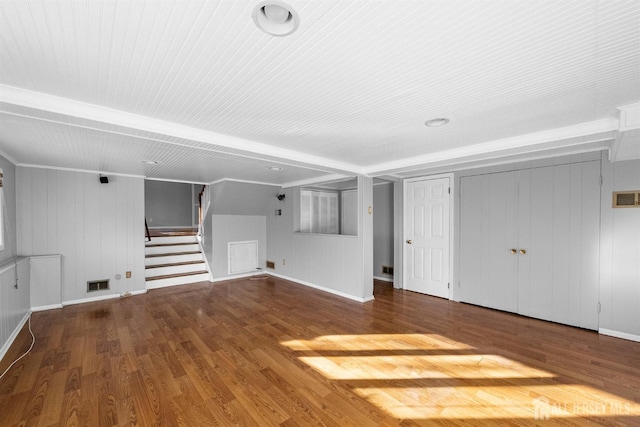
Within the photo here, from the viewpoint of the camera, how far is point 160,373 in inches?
94.3

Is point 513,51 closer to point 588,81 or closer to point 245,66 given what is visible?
point 588,81

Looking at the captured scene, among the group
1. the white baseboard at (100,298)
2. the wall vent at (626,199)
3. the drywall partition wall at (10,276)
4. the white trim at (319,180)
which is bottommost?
the white baseboard at (100,298)

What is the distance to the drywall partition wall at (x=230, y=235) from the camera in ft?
19.2

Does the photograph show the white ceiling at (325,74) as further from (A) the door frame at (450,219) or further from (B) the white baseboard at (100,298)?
(B) the white baseboard at (100,298)

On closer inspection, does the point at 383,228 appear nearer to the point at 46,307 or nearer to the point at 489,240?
the point at 489,240

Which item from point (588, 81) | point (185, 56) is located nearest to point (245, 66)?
point (185, 56)

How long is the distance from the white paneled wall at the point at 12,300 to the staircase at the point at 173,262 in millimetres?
1745

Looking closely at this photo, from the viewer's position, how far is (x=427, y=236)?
4.83 m

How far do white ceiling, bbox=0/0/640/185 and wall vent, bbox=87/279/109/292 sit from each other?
2.51 meters

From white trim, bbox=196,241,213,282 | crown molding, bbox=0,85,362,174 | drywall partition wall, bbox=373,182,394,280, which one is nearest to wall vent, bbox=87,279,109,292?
white trim, bbox=196,241,213,282

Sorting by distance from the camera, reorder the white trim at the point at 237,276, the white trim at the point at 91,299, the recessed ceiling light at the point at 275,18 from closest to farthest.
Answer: the recessed ceiling light at the point at 275,18
the white trim at the point at 91,299
the white trim at the point at 237,276

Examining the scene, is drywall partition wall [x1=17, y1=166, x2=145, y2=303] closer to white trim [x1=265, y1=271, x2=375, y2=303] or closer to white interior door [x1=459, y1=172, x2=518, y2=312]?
white trim [x1=265, y1=271, x2=375, y2=303]

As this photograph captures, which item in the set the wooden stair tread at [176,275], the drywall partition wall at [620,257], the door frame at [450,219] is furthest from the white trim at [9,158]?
the drywall partition wall at [620,257]

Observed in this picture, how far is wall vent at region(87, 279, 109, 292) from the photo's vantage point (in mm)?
4531
